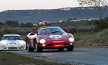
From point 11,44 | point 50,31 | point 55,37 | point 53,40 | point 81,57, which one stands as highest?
point 50,31

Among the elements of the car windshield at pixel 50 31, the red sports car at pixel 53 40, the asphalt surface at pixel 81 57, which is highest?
the car windshield at pixel 50 31

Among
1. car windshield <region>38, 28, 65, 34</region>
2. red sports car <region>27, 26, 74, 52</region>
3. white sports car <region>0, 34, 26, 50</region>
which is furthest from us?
white sports car <region>0, 34, 26, 50</region>

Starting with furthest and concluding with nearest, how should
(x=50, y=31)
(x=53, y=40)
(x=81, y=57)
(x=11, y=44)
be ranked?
(x=11, y=44), (x=50, y=31), (x=53, y=40), (x=81, y=57)

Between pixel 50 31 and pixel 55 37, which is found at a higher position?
Answer: pixel 50 31

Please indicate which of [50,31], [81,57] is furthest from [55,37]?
[81,57]

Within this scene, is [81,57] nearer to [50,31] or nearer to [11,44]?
[50,31]

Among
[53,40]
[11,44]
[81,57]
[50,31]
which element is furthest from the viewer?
[11,44]

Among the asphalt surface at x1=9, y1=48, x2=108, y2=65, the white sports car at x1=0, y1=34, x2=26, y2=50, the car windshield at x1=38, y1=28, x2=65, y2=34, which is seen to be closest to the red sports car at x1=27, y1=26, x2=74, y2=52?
the car windshield at x1=38, y1=28, x2=65, y2=34

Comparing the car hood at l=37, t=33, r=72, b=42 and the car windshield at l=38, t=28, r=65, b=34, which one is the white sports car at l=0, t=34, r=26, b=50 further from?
the car hood at l=37, t=33, r=72, b=42

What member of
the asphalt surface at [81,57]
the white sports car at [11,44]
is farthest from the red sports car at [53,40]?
the white sports car at [11,44]

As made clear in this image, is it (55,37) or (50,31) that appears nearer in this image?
(55,37)

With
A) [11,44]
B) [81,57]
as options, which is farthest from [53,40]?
[11,44]

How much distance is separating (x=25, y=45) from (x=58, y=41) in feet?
25.2

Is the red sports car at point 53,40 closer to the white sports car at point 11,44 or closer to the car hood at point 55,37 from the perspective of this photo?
the car hood at point 55,37
